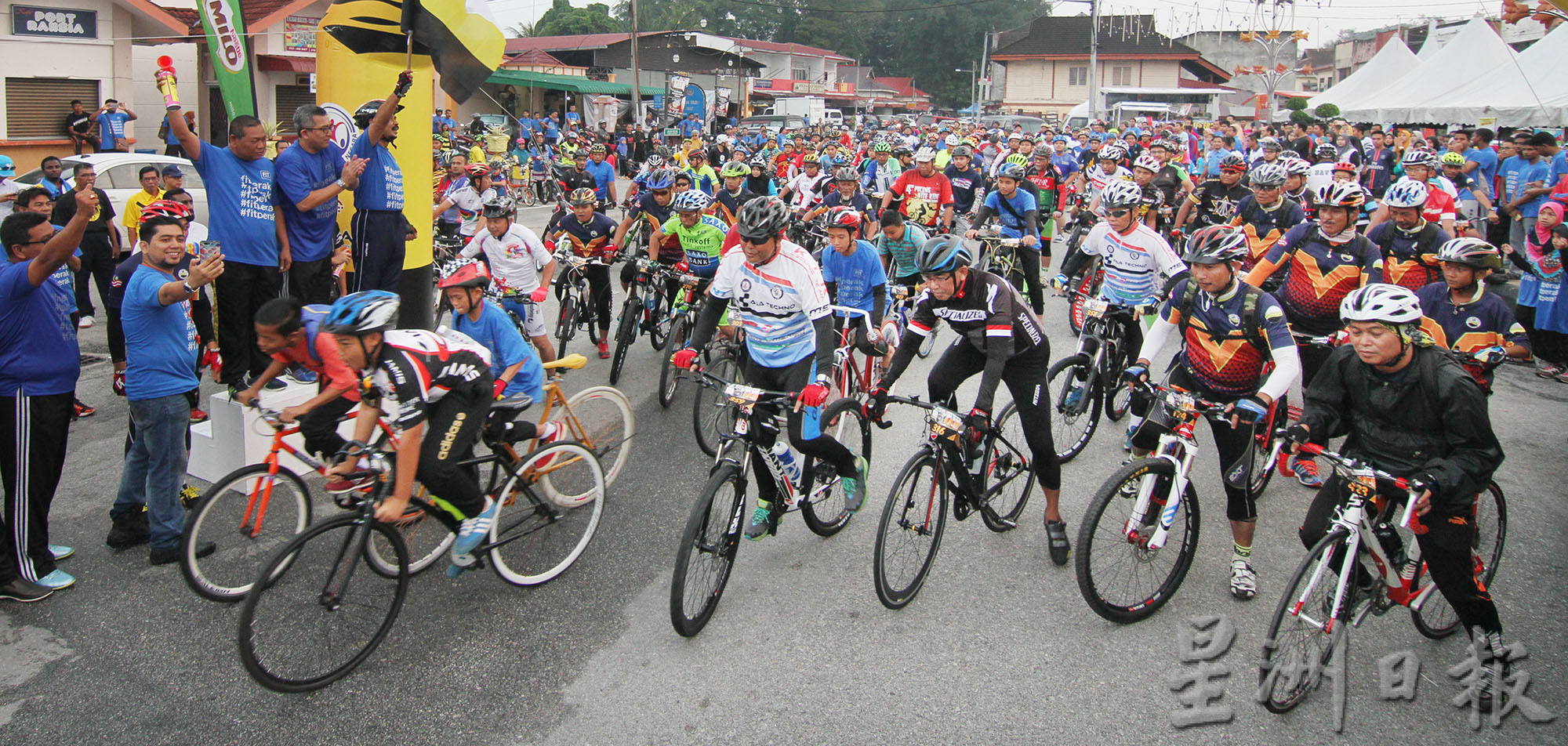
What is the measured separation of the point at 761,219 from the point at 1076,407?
10.7ft

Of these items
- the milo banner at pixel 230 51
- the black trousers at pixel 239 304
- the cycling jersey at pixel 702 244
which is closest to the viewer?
the black trousers at pixel 239 304

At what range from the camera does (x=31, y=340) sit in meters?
5.00

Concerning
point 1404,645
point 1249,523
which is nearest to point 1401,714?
point 1404,645

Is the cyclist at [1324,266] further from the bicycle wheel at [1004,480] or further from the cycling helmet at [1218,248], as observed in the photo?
the bicycle wheel at [1004,480]

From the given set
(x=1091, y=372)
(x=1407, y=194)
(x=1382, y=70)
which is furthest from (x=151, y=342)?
(x=1382, y=70)

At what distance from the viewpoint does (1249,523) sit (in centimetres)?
546

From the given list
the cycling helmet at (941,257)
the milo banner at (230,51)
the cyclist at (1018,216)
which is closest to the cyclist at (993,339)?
the cycling helmet at (941,257)

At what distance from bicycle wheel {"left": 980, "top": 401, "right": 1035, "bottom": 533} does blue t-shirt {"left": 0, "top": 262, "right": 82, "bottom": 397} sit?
4.94 metres

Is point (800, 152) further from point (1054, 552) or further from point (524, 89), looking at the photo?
point (1054, 552)

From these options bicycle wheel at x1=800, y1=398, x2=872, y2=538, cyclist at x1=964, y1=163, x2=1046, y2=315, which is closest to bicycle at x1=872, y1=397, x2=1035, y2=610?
bicycle wheel at x1=800, y1=398, x2=872, y2=538

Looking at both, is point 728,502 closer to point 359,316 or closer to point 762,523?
point 762,523

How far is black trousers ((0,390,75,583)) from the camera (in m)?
4.99

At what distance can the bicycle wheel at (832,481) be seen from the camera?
574 cm

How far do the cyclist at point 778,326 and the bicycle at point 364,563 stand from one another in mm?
1073
